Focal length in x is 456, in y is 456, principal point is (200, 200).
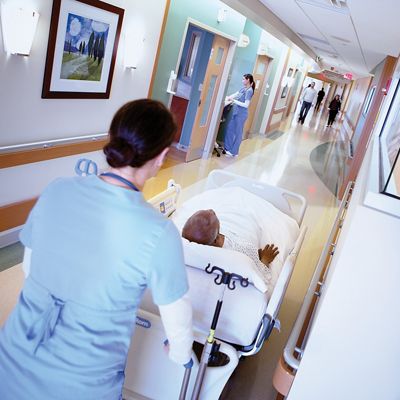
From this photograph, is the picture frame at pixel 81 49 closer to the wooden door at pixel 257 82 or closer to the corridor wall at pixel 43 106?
the corridor wall at pixel 43 106

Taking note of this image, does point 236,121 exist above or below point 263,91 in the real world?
below

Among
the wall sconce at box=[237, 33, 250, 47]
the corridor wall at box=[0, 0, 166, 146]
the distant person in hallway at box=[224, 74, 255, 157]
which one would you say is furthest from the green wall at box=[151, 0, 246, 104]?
the distant person in hallway at box=[224, 74, 255, 157]

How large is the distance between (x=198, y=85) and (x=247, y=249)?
572cm

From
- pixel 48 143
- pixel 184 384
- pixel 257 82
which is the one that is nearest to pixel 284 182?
pixel 257 82

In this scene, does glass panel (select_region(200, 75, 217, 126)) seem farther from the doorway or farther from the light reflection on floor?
the light reflection on floor

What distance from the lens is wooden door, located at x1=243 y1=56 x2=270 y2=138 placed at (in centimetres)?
1126

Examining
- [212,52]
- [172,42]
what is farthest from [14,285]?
[212,52]

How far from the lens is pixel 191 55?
816 cm

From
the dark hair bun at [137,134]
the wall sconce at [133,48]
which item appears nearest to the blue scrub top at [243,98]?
the wall sconce at [133,48]

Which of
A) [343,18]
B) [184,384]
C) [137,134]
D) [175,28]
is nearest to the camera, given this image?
[137,134]

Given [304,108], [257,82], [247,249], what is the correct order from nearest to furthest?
[247,249]
[257,82]
[304,108]

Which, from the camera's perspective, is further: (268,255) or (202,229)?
(268,255)

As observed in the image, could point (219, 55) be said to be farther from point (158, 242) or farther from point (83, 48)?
point (158, 242)

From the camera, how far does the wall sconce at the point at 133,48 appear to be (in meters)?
4.65
